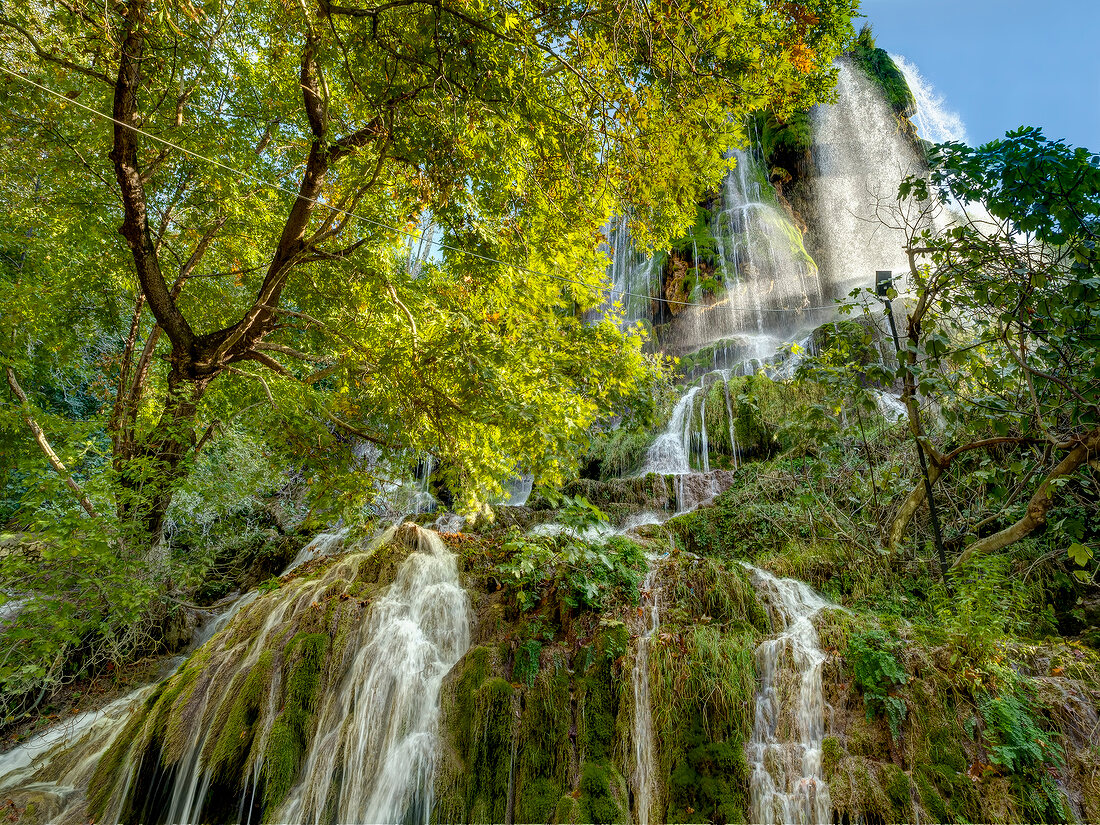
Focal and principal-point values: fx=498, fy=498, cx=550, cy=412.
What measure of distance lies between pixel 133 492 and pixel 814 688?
6.56 metres

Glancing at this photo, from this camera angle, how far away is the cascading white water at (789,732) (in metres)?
3.41

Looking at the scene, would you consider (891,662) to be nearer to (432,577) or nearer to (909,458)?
(909,458)

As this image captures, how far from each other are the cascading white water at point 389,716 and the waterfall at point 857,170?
19288 mm

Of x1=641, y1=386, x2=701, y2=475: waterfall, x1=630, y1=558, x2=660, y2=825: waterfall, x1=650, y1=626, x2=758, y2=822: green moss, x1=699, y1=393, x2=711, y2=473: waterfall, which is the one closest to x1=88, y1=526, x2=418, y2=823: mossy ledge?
x1=630, y1=558, x2=660, y2=825: waterfall

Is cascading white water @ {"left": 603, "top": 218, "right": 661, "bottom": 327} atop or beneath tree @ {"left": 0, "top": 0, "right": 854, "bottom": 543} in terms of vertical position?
atop

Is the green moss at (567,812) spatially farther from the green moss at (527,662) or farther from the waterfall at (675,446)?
the waterfall at (675,446)

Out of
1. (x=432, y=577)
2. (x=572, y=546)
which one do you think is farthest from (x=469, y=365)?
(x=432, y=577)

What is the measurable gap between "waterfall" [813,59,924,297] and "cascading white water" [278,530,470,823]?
63.3ft

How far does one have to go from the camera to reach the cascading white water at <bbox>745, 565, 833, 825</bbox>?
341 cm

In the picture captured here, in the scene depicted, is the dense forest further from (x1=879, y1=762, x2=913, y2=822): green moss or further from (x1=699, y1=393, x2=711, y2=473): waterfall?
(x1=699, y1=393, x2=711, y2=473): waterfall

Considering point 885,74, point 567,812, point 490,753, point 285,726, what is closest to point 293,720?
point 285,726

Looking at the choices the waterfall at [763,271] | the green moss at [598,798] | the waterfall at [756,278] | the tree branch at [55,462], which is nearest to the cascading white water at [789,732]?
the green moss at [598,798]

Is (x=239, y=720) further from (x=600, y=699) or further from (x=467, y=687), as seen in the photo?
(x=600, y=699)

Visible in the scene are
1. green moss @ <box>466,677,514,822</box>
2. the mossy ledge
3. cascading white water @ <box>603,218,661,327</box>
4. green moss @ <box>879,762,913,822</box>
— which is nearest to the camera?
green moss @ <box>879,762,913,822</box>
